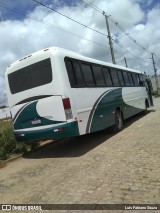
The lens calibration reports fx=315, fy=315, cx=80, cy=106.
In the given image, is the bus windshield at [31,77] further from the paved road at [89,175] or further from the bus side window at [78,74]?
the paved road at [89,175]

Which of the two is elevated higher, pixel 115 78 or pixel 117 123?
pixel 115 78

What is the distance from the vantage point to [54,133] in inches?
376

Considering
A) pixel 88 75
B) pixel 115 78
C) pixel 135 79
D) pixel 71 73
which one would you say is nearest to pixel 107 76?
pixel 115 78

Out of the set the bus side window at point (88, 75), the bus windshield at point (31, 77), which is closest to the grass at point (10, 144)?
the bus windshield at point (31, 77)

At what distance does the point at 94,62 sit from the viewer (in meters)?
12.5

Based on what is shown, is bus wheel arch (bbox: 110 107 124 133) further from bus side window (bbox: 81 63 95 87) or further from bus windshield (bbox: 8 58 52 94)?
bus windshield (bbox: 8 58 52 94)

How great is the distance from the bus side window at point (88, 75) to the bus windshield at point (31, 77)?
1.83m

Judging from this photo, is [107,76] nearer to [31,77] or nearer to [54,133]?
[31,77]

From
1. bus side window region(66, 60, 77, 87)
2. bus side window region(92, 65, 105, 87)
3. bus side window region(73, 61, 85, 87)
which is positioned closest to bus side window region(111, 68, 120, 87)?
bus side window region(92, 65, 105, 87)

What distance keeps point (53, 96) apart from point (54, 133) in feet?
3.68

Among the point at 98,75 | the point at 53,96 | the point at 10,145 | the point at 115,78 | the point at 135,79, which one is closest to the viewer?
the point at 53,96

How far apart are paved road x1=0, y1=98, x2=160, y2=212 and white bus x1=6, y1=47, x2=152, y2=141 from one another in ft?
2.98

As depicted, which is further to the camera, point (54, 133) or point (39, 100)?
point (39, 100)

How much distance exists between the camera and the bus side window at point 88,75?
1122cm
